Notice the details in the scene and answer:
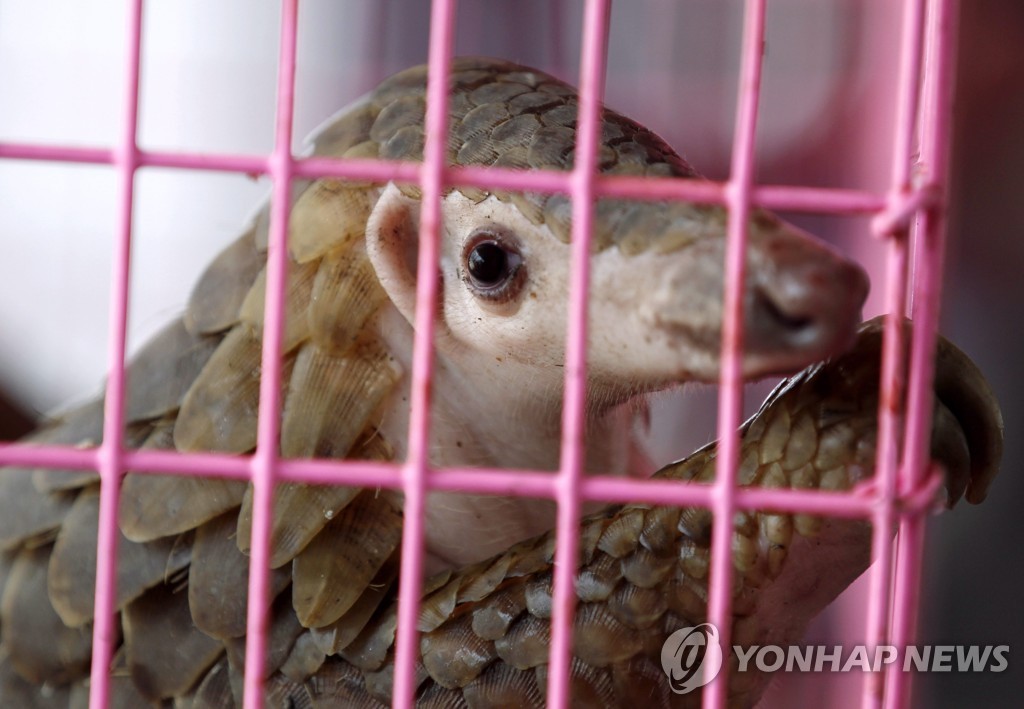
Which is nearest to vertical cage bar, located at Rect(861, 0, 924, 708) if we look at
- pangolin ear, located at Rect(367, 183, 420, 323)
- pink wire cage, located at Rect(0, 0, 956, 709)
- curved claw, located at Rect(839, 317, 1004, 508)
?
pink wire cage, located at Rect(0, 0, 956, 709)

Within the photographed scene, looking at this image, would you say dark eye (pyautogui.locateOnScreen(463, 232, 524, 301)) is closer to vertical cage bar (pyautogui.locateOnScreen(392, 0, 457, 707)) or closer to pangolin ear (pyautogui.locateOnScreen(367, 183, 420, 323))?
pangolin ear (pyautogui.locateOnScreen(367, 183, 420, 323))

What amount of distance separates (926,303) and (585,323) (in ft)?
0.52

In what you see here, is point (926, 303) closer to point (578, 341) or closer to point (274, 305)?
point (578, 341)

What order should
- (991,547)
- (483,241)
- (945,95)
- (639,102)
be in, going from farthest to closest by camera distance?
(639,102) < (991,547) < (483,241) < (945,95)

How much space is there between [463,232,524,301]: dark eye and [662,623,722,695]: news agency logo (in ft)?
0.87

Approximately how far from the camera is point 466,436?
2.96 ft

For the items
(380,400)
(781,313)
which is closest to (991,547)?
(380,400)

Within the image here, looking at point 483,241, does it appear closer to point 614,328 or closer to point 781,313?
point 614,328

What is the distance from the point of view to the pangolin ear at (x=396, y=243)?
2.61 ft

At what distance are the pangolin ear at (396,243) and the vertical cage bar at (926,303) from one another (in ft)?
1.38

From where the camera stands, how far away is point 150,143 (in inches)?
74.5

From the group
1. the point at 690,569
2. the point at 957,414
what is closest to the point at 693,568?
the point at 690,569

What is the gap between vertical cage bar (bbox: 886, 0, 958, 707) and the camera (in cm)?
47

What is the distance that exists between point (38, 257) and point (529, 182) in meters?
1.72
